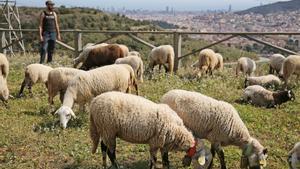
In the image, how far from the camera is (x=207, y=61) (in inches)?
527

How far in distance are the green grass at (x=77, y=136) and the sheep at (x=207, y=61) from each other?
6.49ft

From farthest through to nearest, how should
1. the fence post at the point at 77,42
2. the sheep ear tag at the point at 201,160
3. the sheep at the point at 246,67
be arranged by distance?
the fence post at the point at 77,42 → the sheep at the point at 246,67 → the sheep ear tag at the point at 201,160

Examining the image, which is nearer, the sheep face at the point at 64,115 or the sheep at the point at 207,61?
the sheep face at the point at 64,115

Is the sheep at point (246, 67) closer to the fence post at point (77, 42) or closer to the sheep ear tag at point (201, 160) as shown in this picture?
the fence post at point (77, 42)

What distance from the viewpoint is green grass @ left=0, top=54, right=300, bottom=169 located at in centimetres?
683

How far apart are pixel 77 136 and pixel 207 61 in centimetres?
662

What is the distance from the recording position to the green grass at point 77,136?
22.4ft

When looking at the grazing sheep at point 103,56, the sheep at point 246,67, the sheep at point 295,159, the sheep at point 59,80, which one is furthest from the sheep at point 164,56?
the sheep at point 295,159

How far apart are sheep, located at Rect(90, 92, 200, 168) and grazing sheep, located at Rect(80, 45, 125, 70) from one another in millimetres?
6741

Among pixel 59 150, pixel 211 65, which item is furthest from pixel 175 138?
pixel 211 65

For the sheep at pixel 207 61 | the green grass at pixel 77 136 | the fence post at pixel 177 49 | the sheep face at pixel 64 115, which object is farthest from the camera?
the fence post at pixel 177 49

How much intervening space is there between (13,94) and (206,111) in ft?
21.3

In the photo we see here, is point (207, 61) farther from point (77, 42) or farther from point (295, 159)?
point (295, 159)

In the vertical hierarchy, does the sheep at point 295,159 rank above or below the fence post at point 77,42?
below
